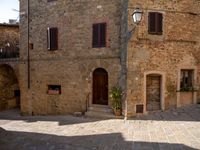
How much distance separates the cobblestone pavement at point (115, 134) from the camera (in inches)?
315

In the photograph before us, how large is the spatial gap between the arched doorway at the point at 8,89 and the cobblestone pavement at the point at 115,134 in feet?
28.4

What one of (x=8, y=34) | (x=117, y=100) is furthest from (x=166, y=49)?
(x=8, y=34)

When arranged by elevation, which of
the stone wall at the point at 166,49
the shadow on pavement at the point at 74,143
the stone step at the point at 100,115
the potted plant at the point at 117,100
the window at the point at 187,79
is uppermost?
the stone wall at the point at 166,49

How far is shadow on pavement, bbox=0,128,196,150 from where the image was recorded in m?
7.80

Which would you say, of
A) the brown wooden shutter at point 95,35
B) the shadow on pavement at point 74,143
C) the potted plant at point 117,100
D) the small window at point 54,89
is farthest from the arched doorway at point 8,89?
the potted plant at point 117,100

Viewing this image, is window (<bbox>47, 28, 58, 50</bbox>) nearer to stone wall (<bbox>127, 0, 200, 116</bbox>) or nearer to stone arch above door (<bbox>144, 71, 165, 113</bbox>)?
stone wall (<bbox>127, 0, 200, 116</bbox>)

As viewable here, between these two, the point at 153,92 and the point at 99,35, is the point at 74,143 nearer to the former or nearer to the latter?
the point at 153,92

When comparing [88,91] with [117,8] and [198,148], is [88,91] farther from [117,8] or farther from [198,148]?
[198,148]

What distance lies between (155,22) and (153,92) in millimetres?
3423

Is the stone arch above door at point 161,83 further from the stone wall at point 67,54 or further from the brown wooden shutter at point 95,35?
the brown wooden shutter at point 95,35

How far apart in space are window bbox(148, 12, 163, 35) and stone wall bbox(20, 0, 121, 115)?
1577 millimetres

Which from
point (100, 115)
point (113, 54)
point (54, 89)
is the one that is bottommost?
point (100, 115)

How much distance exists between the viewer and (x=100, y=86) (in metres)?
13.5

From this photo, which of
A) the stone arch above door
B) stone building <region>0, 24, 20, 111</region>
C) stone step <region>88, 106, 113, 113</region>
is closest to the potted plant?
stone step <region>88, 106, 113, 113</region>
